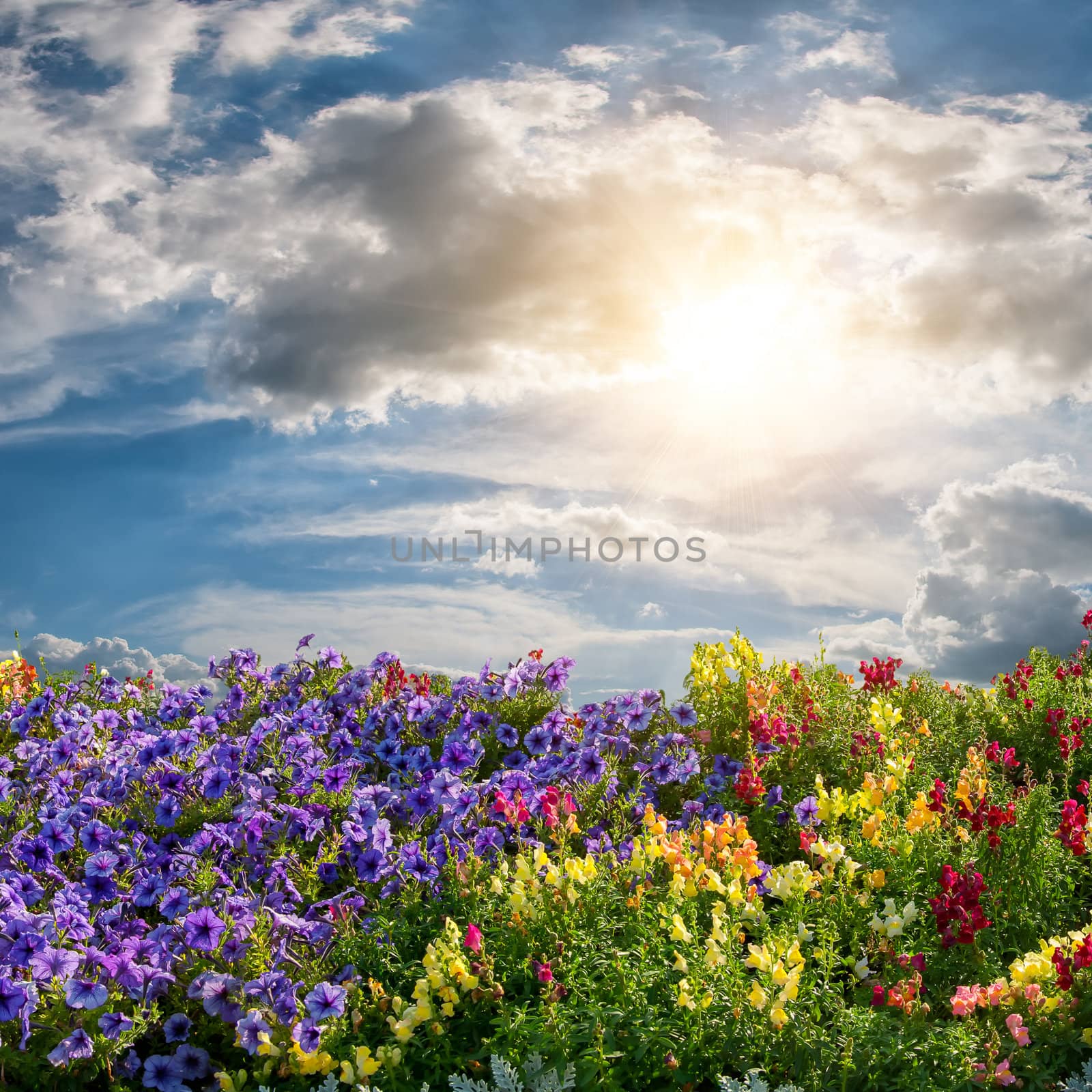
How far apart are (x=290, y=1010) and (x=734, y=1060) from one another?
1.93m

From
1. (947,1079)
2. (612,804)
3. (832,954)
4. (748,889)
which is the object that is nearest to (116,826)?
(612,804)

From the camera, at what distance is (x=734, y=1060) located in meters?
4.01

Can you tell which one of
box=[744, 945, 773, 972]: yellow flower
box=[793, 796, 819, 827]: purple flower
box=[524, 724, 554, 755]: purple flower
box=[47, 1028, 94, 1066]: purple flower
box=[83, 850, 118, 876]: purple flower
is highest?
box=[524, 724, 554, 755]: purple flower

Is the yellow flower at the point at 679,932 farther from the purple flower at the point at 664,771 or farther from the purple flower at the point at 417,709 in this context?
the purple flower at the point at 417,709

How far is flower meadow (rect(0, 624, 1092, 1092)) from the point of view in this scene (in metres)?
4.05

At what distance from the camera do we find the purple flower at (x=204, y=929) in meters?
4.76

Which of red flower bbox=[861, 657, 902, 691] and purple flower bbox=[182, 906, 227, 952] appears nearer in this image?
purple flower bbox=[182, 906, 227, 952]

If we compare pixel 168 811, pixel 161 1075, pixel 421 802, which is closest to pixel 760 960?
pixel 421 802

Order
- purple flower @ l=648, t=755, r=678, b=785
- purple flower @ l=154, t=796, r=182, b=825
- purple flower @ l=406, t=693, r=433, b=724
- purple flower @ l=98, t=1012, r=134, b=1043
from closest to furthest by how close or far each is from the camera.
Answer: purple flower @ l=98, t=1012, r=134, b=1043, purple flower @ l=154, t=796, r=182, b=825, purple flower @ l=648, t=755, r=678, b=785, purple flower @ l=406, t=693, r=433, b=724

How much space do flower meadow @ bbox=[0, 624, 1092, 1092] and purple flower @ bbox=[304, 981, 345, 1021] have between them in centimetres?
1

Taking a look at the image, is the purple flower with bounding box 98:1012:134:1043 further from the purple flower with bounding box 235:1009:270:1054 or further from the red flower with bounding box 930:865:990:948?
the red flower with bounding box 930:865:990:948

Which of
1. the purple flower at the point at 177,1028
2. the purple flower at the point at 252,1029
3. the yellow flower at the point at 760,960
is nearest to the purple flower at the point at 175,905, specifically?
the purple flower at the point at 177,1028

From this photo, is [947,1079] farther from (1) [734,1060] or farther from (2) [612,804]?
(2) [612,804]

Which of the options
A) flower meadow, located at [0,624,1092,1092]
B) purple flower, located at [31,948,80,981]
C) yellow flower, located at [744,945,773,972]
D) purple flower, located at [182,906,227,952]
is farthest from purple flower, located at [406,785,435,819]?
yellow flower, located at [744,945,773,972]
